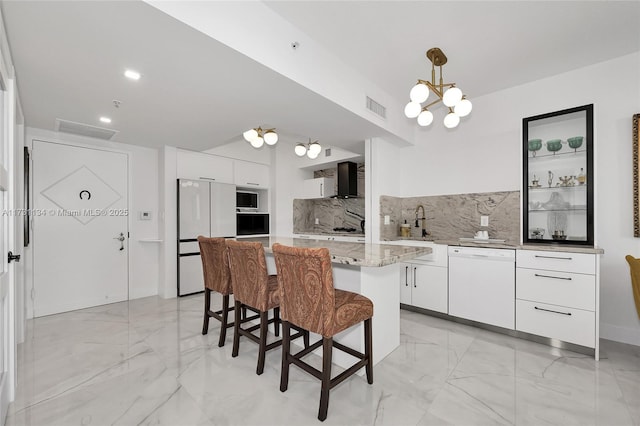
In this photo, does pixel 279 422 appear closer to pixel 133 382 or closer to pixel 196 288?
pixel 133 382

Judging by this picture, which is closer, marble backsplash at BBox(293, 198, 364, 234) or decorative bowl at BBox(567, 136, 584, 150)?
decorative bowl at BBox(567, 136, 584, 150)

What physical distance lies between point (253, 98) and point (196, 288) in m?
3.14

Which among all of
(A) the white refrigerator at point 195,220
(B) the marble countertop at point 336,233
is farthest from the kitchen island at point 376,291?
(A) the white refrigerator at point 195,220

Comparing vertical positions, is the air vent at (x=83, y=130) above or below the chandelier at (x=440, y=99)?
above

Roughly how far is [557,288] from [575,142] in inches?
58.4

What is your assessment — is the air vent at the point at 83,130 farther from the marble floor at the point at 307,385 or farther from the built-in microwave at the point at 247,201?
the marble floor at the point at 307,385

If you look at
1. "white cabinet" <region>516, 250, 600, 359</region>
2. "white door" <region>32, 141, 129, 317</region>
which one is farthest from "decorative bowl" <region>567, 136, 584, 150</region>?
"white door" <region>32, 141, 129, 317</region>

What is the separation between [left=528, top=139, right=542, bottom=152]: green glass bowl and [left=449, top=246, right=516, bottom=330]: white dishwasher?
123cm

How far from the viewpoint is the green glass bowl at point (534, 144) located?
3090 mm

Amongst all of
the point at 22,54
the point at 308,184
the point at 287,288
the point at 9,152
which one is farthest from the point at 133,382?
the point at 308,184

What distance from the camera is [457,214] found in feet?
12.3

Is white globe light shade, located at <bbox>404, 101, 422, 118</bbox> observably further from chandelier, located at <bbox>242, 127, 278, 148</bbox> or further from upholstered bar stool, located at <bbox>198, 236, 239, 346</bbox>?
upholstered bar stool, located at <bbox>198, 236, 239, 346</bbox>

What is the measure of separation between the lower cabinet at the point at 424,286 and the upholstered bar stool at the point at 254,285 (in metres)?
1.88

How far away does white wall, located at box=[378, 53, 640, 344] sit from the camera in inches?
105
